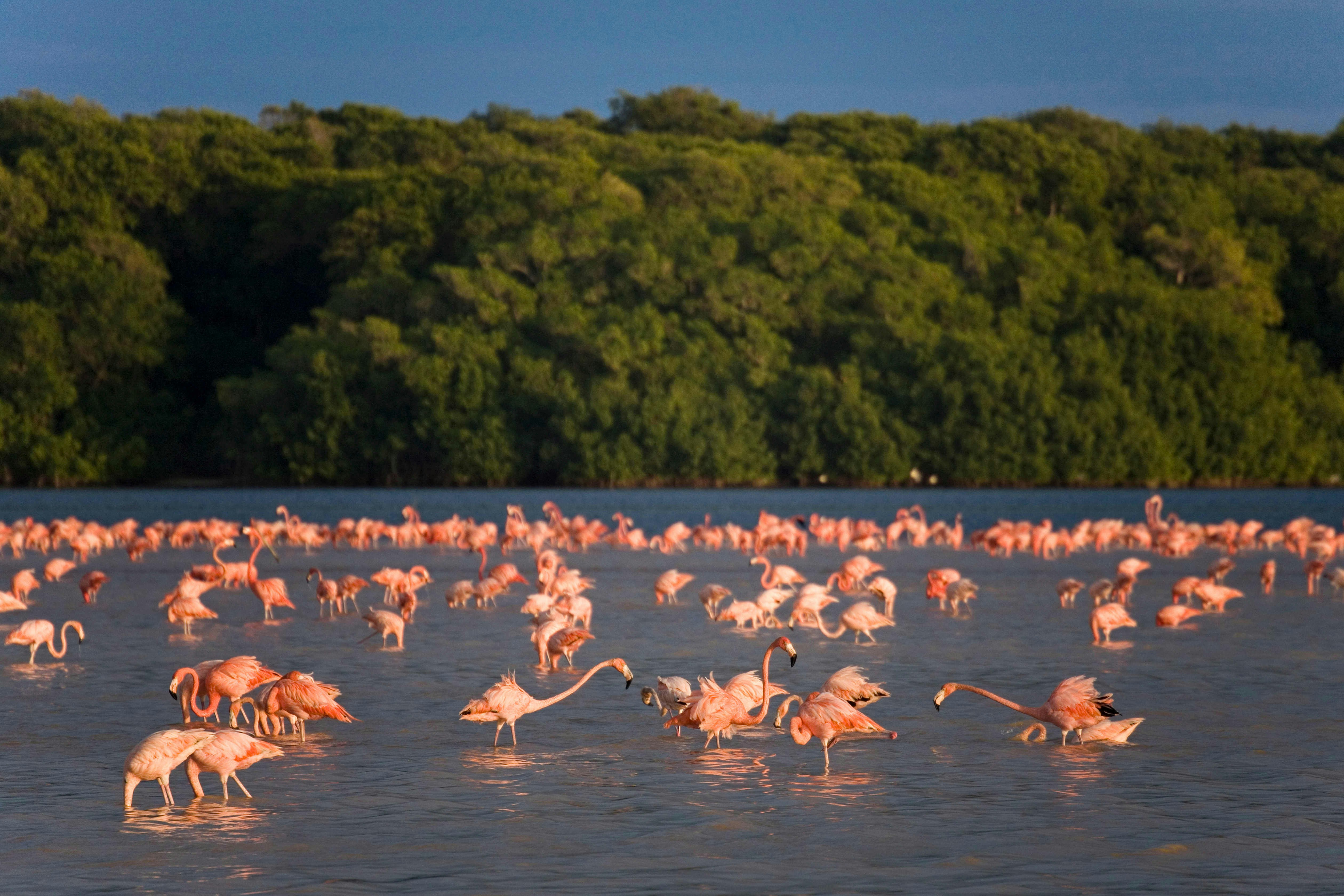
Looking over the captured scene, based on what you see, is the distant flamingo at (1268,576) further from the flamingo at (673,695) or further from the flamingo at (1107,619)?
the flamingo at (673,695)

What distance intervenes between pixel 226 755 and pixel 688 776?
2.92 meters

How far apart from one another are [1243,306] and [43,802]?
267 ft

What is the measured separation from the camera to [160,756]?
969 centimetres

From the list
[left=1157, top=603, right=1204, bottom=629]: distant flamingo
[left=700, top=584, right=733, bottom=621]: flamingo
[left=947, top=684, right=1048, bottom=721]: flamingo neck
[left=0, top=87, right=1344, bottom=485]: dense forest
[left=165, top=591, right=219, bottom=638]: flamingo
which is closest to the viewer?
[left=947, top=684, right=1048, bottom=721]: flamingo neck

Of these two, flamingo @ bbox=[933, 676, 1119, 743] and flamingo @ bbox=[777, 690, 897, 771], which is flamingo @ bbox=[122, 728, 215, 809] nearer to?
flamingo @ bbox=[777, 690, 897, 771]

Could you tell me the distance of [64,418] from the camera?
8081 centimetres

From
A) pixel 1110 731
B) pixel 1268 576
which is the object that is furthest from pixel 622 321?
pixel 1110 731

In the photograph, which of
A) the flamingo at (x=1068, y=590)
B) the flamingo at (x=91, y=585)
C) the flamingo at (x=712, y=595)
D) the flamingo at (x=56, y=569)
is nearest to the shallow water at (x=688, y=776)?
the flamingo at (x=712, y=595)

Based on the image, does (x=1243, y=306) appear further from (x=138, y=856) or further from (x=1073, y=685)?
(x=138, y=856)

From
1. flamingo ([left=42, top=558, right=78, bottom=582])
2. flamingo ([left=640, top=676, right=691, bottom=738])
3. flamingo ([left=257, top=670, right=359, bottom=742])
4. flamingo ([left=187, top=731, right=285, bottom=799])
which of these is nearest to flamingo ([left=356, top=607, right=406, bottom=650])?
flamingo ([left=640, top=676, right=691, bottom=738])

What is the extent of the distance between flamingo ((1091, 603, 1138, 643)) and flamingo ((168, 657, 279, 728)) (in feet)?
31.3

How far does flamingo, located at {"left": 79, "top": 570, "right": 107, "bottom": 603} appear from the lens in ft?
76.6

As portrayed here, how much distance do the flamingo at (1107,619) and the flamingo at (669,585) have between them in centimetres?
663

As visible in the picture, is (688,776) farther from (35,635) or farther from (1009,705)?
(35,635)
